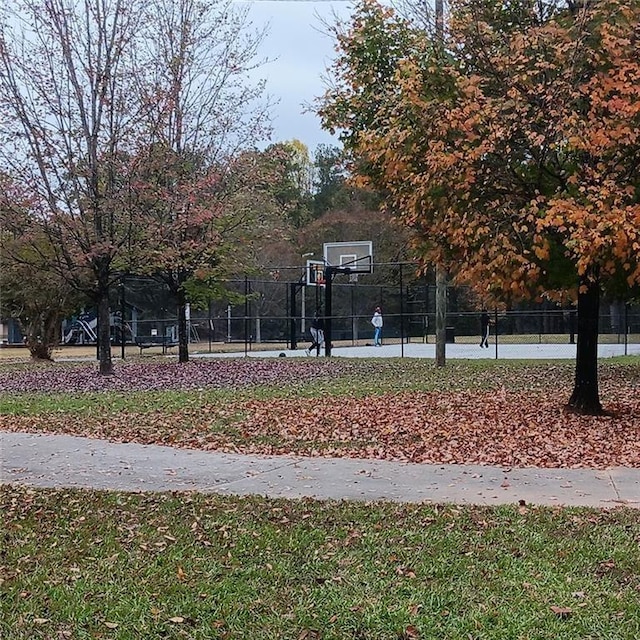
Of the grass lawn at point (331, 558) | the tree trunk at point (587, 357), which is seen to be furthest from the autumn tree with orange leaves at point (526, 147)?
the grass lawn at point (331, 558)

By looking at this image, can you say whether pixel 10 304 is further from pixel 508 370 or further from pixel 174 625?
pixel 174 625

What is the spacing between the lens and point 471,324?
153ft

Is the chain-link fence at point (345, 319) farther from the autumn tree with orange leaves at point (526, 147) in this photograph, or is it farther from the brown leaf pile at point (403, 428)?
the autumn tree with orange leaves at point (526, 147)

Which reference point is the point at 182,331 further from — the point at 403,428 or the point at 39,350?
the point at 403,428

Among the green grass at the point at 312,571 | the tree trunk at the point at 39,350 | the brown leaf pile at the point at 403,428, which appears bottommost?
the green grass at the point at 312,571

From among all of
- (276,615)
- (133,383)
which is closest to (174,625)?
(276,615)

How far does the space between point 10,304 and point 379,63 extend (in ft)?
58.3

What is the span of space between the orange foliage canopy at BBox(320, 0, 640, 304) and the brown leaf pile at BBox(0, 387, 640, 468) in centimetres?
179

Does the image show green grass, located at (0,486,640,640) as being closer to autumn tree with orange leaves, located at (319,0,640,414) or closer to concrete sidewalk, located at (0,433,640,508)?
concrete sidewalk, located at (0,433,640,508)

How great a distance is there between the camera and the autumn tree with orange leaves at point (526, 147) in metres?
9.00

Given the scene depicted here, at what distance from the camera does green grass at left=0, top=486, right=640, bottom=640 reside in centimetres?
389

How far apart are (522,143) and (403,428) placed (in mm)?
3745

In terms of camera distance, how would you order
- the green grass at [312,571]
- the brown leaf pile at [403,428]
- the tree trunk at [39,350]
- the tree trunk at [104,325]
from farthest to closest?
the tree trunk at [39,350] → the tree trunk at [104,325] → the brown leaf pile at [403,428] → the green grass at [312,571]

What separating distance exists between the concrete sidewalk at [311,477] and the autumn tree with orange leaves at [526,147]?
2638 mm
